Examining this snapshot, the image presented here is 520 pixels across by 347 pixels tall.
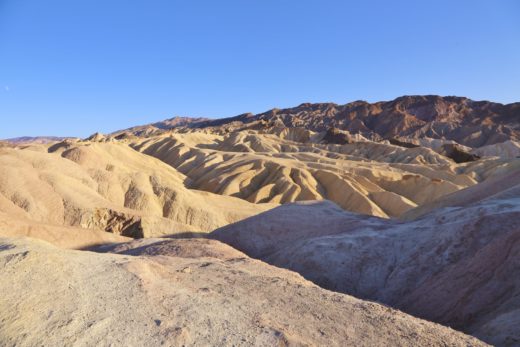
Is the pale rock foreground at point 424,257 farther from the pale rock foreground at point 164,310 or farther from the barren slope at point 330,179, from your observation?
the barren slope at point 330,179

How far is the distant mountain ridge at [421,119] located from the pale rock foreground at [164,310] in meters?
83.2

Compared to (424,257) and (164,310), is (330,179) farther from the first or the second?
(164,310)

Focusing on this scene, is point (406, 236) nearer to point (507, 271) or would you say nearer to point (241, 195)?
point (507, 271)

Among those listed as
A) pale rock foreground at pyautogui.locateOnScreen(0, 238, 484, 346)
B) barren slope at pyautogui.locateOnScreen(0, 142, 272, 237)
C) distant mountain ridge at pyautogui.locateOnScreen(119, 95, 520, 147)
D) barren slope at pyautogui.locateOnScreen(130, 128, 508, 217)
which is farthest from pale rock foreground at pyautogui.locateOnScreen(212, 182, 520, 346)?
distant mountain ridge at pyautogui.locateOnScreen(119, 95, 520, 147)

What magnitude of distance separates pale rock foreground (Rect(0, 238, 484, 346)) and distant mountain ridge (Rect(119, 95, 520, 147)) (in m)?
83.2

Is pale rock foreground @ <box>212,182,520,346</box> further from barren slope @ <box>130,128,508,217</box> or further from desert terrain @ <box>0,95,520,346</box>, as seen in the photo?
barren slope @ <box>130,128,508,217</box>

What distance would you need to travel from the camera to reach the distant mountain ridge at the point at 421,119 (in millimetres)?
86438

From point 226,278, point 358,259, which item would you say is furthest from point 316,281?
point 226,278

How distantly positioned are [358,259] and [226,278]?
4.67m

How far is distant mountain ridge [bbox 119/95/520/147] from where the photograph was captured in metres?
86.4

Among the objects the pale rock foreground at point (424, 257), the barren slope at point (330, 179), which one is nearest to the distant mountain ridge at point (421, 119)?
the barren slope at point (330, 179)

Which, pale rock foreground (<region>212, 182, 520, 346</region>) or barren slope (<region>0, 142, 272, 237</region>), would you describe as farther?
barren slope (<region>0, 142, 272, 237</region>)

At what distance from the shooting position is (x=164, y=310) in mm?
5258

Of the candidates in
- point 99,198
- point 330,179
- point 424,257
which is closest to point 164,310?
point 424,257
